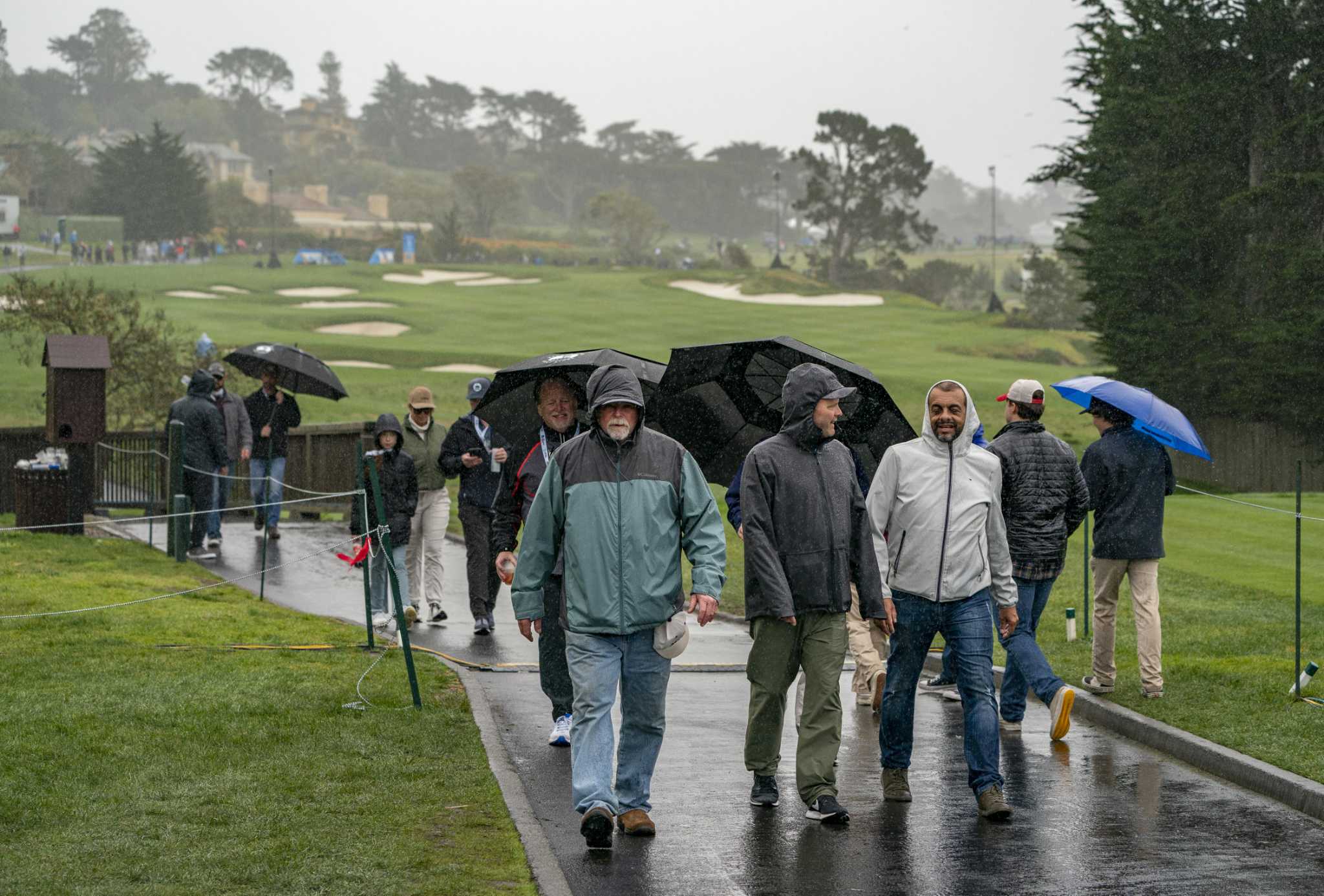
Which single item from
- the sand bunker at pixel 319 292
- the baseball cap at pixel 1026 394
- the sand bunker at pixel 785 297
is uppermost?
the sand bunker at pixel 785 297

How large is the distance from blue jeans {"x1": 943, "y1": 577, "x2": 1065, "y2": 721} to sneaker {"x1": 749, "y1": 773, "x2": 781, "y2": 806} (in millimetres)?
1734

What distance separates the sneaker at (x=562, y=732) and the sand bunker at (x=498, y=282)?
73.6m

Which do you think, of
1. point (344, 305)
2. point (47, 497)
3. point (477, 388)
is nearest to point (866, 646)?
point (477, 388)

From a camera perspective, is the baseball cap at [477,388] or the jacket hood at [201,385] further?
the jacket hood at [201,385]

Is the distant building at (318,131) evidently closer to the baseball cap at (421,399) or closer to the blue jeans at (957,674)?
the baseball cap at (421,399)

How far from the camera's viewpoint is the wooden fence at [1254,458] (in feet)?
102

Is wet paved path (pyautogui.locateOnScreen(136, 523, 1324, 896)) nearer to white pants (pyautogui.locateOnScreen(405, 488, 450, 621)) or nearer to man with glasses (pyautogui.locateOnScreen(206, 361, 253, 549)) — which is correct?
white pants (pyautogui.locateOnScreen(405, 488, 450, 621))

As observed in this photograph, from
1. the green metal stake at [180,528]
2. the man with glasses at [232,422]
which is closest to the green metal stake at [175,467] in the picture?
the green metal stake at [180,528]

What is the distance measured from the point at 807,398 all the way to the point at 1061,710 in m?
2.75

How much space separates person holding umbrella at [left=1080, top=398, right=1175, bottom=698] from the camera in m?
10.0

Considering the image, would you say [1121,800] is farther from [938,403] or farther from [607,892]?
[607,892]

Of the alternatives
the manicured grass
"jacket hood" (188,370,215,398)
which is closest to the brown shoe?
the manicured grass

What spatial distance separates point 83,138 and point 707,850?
600 feet

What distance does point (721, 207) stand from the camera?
158 meters
